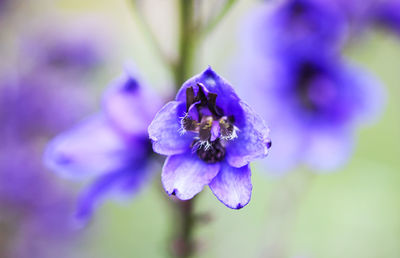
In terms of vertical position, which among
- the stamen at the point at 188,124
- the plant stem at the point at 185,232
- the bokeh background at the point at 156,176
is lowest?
the bokeh background at the point at 156,176

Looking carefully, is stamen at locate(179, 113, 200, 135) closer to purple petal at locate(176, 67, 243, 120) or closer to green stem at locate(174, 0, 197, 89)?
purple petal at locate(176, 67, 243, 120)

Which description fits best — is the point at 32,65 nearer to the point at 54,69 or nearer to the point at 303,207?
the point at 54,69

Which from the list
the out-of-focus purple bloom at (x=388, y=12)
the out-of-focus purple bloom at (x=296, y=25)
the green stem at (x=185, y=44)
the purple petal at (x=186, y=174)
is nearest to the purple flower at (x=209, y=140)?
the purple petal at (x=186, y=174)

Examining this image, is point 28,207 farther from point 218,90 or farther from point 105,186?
point 218,90

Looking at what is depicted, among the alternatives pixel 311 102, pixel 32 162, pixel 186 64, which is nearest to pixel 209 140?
pixel 186 64

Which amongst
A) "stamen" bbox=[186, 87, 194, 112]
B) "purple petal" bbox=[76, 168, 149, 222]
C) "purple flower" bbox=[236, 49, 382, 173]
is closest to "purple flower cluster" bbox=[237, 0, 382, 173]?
"purple flower" bbox=[236, 49, 382, 173]

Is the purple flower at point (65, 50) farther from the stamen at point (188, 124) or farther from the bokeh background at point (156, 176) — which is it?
the stamen at point (188, 124)

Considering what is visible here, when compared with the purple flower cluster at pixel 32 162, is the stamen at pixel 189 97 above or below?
above
